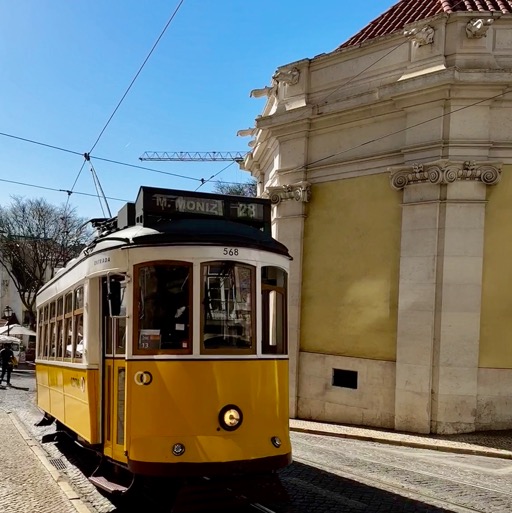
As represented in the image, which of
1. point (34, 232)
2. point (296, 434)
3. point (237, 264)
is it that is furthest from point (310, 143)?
point (34, 232)

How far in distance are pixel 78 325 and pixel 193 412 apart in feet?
8.35

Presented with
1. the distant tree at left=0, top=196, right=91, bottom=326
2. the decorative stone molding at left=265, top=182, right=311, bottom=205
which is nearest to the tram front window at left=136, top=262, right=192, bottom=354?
the decorative stone molding at left=265, top=182, right=311, bottom=205

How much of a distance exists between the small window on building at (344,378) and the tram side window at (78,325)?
741 cm

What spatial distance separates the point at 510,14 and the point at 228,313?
32.5 feet

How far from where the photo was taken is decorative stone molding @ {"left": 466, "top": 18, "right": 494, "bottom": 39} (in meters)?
12.0

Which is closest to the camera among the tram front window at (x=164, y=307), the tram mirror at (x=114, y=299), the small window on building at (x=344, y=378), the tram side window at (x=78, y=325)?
the tram front window at (x=164, y=307)

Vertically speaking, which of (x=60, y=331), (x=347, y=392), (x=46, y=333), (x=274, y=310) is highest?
(x=274, y=310)

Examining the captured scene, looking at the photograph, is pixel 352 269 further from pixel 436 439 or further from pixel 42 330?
pixel 42 330

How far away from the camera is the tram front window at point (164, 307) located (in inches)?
219

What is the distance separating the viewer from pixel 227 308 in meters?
5.73

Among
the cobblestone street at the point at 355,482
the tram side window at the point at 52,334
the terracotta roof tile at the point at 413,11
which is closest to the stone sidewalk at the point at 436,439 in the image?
the cobblestone street at the point at 355,482

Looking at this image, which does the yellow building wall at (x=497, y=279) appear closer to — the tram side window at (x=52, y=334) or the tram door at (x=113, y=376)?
the tram side window at (x=52, y=334)

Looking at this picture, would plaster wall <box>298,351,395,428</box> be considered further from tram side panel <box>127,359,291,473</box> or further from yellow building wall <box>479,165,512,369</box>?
tram side panel <box>127,359,291,473</box>

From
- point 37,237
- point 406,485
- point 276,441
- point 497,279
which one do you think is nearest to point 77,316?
point 276,441
